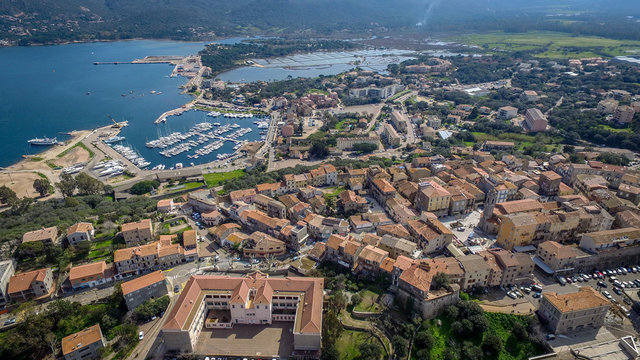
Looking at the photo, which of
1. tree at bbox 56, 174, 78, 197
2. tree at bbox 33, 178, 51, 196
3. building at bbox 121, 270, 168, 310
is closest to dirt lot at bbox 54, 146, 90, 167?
tree at bbox 33, 178, 51, 196

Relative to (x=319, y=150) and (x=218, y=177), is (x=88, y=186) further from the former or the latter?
(x=319, y=150)

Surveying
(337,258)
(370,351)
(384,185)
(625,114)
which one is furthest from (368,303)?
(625,114)

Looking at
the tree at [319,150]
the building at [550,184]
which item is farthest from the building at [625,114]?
the tree at [319,150]

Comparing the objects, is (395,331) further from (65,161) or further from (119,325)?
(65,161)

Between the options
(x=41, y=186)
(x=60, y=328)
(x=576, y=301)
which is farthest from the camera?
(x=41, y=186)

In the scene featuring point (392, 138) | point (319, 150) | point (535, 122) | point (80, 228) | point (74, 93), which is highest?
point (74, 93)

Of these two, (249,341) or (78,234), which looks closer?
(249,341)

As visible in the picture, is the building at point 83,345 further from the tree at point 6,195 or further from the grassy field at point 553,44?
the grassy field at point 553,44
